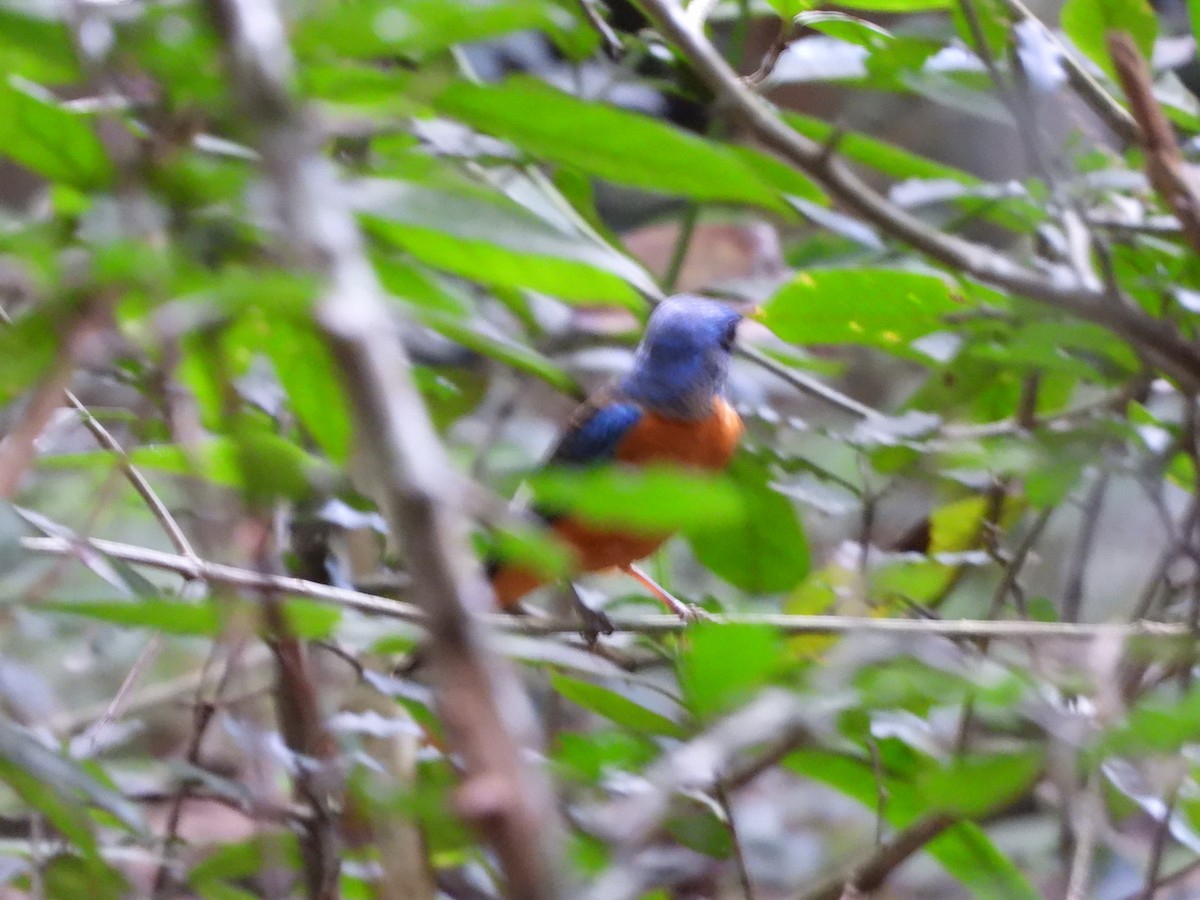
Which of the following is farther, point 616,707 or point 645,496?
point 616,707

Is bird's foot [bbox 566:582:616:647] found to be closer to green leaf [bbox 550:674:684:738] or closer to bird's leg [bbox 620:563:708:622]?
bird's leg [bbox 620:563:708:622]

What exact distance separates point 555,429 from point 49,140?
263cm

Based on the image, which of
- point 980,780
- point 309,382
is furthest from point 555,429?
point 980,780

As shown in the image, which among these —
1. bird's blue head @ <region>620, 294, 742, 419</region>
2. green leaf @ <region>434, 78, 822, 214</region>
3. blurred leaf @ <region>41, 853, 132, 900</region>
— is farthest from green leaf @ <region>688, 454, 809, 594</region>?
green leaf @ <region>434, 78, 822, 214</region>

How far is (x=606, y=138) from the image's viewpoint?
668 millimetres

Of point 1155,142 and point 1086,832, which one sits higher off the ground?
point 1155,142

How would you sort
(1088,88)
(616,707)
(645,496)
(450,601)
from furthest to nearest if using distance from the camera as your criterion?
(1088,88)
(616,707)
(645,496)
(450,601)

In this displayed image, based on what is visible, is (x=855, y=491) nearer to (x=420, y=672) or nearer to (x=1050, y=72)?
(x=1050, y=72)

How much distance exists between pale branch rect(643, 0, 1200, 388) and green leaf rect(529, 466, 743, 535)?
0.86m

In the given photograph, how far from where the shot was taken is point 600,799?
155 centimetres

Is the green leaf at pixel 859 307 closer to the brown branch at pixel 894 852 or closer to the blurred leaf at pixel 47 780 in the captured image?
the brown branch at pixel 894 852

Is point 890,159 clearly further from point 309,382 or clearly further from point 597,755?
point 309,382

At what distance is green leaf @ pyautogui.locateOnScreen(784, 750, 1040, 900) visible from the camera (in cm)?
147

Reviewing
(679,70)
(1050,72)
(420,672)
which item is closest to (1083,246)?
(1050,72)
